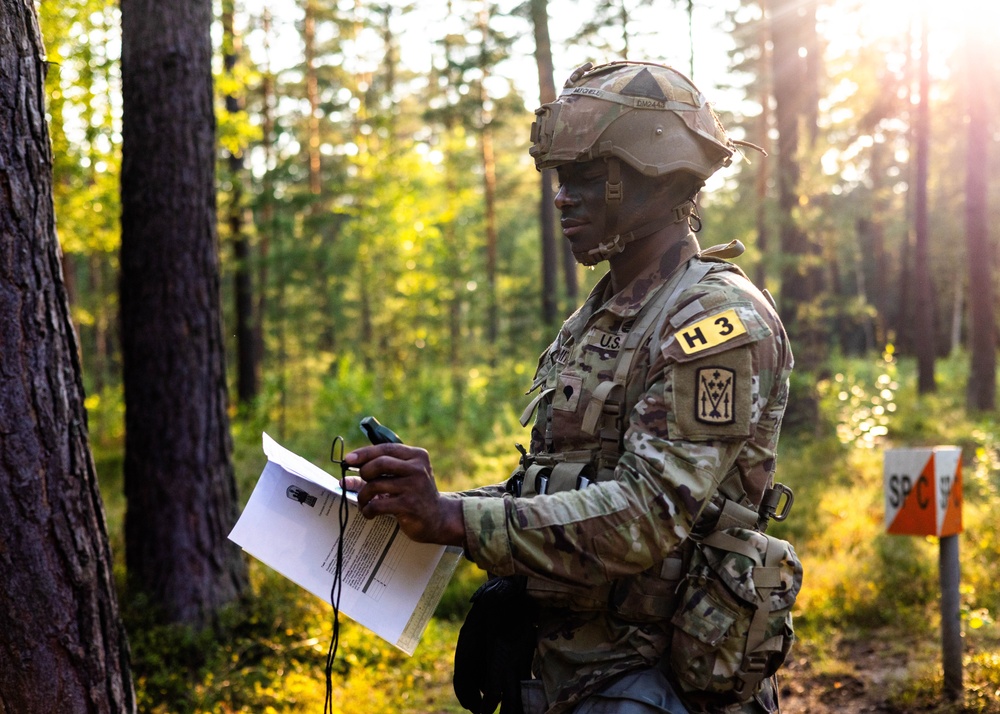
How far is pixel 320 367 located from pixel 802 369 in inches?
563

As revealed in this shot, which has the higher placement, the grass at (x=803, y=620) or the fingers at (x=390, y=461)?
the fingers at (x=390, y=461)

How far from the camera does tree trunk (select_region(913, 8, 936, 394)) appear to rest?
1901 cm

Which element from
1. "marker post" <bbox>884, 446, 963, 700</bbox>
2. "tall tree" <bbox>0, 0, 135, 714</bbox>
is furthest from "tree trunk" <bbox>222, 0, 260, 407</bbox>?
"tall tree" <bbox>0, 0, 135, 714</bbox>

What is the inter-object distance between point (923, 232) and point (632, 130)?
1979 cm

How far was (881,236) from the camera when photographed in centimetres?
3784

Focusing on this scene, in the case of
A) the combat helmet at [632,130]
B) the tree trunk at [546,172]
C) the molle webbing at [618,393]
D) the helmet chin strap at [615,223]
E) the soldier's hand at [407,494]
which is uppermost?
the tree trunk at [546,172]

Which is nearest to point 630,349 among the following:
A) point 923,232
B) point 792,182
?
point 792,182

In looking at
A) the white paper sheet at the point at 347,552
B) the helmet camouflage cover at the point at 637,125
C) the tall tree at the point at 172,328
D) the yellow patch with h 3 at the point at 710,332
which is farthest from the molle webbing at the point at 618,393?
the tall tree at the point at 172,328

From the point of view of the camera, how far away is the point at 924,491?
17.7ft

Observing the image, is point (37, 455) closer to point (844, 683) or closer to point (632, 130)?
point (632, 130)

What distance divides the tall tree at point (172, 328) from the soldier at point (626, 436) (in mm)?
3890

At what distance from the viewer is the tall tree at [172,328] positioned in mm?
5973

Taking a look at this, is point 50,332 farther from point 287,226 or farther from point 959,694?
point 287,226

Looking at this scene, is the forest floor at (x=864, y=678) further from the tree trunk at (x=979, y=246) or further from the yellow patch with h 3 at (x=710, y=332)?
the tree trunk at (x=979, y=246)
